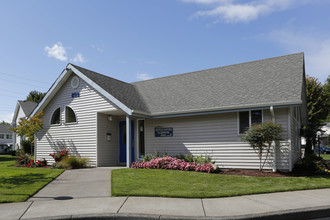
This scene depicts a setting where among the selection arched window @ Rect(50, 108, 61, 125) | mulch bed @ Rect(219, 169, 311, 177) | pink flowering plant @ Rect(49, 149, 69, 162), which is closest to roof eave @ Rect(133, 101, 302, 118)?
mulch bed @ Rect(219, 169, 311, 177)

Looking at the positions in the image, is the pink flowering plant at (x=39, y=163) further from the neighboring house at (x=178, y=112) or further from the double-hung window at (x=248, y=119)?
the double-hung window at (x=248, y=119)

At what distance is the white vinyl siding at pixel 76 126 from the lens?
567 inches

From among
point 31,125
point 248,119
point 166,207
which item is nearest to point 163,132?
point 248,119

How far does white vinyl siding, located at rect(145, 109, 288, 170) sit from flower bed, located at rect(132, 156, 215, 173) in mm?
1244

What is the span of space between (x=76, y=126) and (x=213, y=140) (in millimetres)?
7738

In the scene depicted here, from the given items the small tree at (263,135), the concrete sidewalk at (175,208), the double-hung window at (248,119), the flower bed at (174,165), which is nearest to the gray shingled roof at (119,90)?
the flower bed at (174,165)

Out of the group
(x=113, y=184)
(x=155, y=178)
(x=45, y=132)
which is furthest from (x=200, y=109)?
(x=45, y=132)

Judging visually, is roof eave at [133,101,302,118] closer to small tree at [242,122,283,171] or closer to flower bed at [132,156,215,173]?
small tree at [242,122,283,171]

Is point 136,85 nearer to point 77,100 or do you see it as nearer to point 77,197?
point 77,100

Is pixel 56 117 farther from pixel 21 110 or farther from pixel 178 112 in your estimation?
pixel 21 110

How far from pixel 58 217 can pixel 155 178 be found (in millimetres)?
4561

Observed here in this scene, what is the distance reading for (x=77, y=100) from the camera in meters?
15.3

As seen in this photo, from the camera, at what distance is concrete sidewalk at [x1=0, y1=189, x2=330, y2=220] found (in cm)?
534

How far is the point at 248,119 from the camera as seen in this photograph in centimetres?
1191
